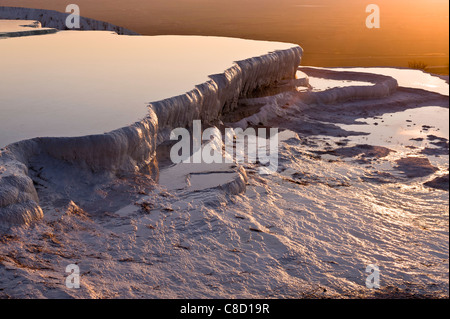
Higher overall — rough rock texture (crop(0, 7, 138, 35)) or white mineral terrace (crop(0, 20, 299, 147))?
rough rock texture (crop(0, 7, 138, 35))

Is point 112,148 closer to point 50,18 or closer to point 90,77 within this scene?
point 90,77

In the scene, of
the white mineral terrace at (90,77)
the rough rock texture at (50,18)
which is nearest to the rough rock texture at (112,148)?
the white mineral terrace at (90,77)

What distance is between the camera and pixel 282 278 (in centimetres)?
319

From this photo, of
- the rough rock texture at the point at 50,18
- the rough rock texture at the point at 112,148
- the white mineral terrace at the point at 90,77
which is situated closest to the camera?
the rough rock texture at the point at 112,148

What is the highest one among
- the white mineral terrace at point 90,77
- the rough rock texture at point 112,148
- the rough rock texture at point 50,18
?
the rough rock texture at point 50,18

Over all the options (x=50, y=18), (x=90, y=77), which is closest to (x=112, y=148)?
(x=90, y=77)

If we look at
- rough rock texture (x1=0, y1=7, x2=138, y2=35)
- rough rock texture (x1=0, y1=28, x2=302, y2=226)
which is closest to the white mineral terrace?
rough rock texture (x1=0, y1=28, x2=302, y2=226)

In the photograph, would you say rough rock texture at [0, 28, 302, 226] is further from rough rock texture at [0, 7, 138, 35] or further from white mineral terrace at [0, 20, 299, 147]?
rough rock texture at [0, 7, 138, 35]

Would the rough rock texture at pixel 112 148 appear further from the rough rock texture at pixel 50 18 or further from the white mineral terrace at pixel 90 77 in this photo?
the rough rock texture at pixel 50 18

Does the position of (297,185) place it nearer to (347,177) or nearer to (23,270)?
(347,177)

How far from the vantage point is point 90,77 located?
6.09 metres

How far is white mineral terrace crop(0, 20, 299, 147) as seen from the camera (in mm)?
4250

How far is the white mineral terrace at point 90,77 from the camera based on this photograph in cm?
425
